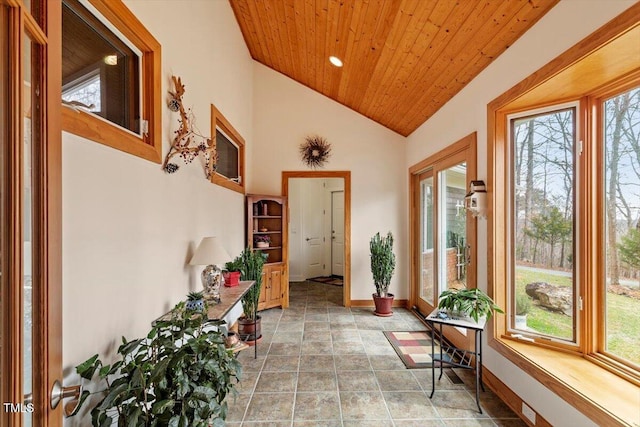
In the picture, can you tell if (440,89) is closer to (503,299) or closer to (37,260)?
(503,299)

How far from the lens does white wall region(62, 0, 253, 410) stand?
1.18 metres

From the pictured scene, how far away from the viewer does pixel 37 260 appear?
0.73 meters

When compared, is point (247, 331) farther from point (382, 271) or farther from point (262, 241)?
point (382, 271)

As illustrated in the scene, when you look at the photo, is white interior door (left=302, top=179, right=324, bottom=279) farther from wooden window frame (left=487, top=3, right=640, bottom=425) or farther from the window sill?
the window sill

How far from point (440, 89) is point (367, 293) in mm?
2948

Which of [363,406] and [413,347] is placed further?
[413,347]

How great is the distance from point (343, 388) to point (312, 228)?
14.6 ft

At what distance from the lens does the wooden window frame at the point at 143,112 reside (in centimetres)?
122

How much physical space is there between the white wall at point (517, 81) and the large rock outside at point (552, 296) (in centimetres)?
32

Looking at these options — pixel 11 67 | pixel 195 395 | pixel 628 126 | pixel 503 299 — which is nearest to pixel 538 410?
pixel 503 299

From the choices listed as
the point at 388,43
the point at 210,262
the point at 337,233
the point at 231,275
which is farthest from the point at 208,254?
the point at 337,233

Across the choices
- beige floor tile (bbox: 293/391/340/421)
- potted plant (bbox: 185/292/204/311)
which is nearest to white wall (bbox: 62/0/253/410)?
potted plant (bbox: 185/292/204/311)

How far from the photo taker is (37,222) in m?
0.73

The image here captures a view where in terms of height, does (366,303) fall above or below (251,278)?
below
